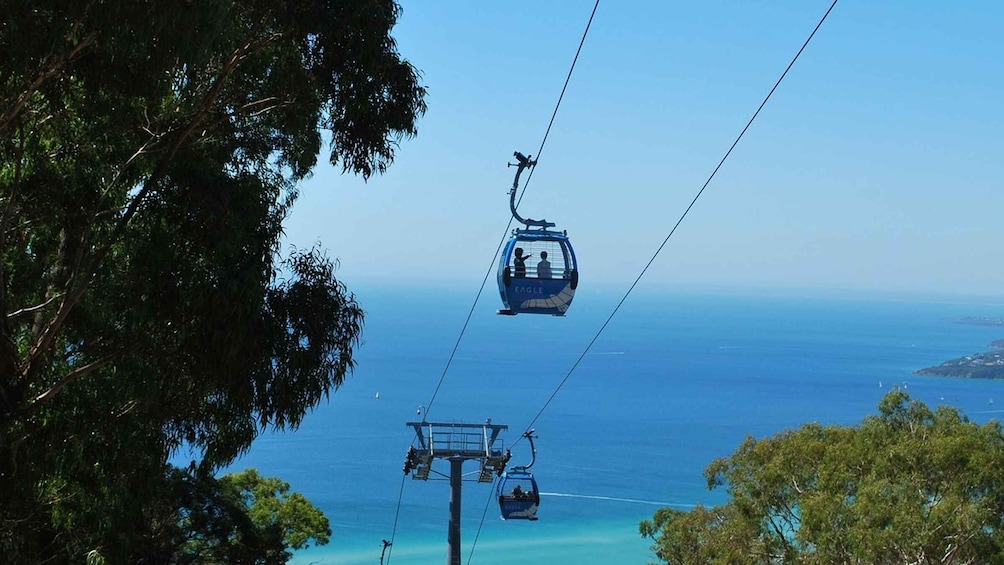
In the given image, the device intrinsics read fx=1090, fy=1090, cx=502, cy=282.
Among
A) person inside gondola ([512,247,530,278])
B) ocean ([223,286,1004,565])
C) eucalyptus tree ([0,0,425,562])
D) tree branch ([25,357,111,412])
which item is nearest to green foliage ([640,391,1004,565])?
→ person inside gondola ([512,247,530,278])

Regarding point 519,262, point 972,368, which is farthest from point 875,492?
point 972,368

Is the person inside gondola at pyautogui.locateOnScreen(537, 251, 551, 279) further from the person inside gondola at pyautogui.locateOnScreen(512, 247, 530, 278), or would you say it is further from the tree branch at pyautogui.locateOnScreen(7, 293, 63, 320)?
the tree branch at pyautogui.locateOnScreen(7, 293, 63, 320)

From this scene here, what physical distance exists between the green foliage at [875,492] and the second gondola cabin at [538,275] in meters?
4.31

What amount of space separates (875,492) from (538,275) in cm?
474

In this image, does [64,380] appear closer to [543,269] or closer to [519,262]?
[519,262]

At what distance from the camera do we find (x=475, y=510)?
53406mm

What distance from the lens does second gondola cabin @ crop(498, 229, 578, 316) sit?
34.4 feet

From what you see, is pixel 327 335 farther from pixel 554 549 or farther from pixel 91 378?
pixel 554 549

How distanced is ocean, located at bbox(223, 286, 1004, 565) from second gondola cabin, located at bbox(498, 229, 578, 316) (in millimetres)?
2744

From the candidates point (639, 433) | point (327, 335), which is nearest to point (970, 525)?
point (327, 335)

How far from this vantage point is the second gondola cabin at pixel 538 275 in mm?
10492

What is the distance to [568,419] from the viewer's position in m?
81.6

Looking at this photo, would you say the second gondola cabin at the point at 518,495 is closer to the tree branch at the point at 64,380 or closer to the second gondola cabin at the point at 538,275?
the second gondola cabin at the point at 538,275

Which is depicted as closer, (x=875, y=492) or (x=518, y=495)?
(x=875, y=492)
